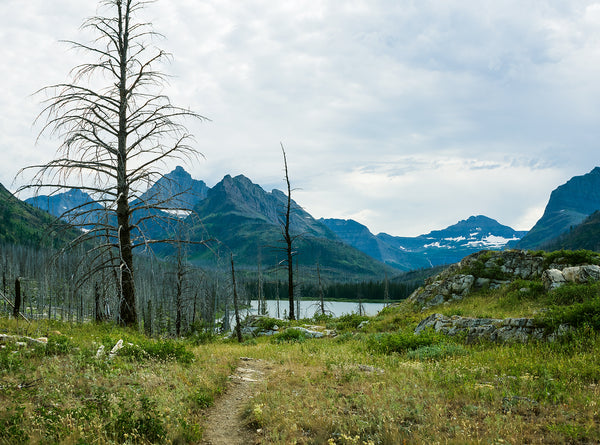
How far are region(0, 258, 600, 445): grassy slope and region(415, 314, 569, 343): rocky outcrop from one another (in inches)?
21.5

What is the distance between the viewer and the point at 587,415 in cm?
558

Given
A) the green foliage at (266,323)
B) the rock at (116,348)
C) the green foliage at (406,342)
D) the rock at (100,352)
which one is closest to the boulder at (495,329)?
the green foliage at (406,342)

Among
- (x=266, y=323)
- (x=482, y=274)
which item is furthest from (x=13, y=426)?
(x=482, y=274)

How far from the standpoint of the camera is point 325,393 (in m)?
7.56

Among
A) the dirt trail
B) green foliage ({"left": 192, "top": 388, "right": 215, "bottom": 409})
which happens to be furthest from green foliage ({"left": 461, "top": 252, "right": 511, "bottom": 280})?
green foliage ({"left": 192, "top": 388, "right": 215, "bottom": 409})

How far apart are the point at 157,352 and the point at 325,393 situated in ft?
17.9

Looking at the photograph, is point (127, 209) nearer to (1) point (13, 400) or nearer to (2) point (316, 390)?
(1) point (13, 400)

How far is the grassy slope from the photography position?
554 cm

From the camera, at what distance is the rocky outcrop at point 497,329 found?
10.5m

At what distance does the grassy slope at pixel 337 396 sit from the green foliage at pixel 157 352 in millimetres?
79

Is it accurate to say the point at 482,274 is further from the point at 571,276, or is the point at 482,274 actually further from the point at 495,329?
the point at 495,329

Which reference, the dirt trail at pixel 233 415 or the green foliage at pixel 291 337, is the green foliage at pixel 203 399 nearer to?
the dirt trail at pixel 233 415

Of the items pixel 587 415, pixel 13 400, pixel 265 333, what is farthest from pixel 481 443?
pixel 265 333

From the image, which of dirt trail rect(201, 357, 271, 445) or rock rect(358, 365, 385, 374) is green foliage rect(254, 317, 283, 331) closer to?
dirt trail rect(201, 357, 271, 445)
